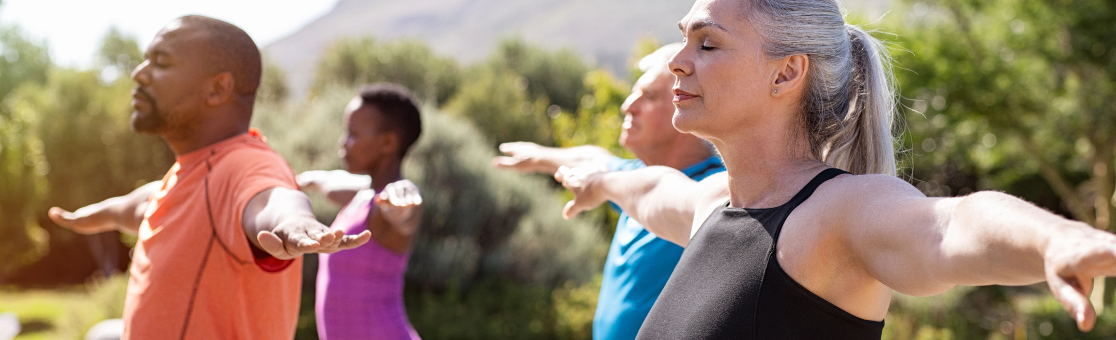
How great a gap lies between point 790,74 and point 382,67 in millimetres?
18799

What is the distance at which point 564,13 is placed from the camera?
85562 mm

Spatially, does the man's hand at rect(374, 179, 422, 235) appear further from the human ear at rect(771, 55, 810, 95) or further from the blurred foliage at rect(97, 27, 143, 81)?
the blurred foliage at rect(97, 27, 143, 81)

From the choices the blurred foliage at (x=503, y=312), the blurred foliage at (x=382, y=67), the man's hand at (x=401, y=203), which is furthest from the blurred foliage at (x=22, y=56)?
the man's hand at (x=401, y=203)

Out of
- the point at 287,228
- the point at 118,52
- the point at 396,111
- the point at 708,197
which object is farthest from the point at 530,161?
the point at 118,52

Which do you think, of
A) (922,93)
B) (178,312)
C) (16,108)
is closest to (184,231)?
(178,312)

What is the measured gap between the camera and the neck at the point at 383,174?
421 centimetres

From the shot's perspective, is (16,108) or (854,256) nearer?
(854,256)

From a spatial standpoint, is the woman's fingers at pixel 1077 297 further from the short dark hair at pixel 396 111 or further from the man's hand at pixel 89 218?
the short dark hair at pixel 396 111

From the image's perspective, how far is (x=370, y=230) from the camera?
3.62 m

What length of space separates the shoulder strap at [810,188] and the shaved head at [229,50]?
5.53 ft

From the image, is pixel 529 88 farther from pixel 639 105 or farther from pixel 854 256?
pixel 854 256

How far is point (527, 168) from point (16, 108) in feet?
58.3

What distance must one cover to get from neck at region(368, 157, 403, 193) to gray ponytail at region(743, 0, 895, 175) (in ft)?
9.68

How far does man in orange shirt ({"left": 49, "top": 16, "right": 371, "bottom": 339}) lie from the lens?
2104 millimetres
